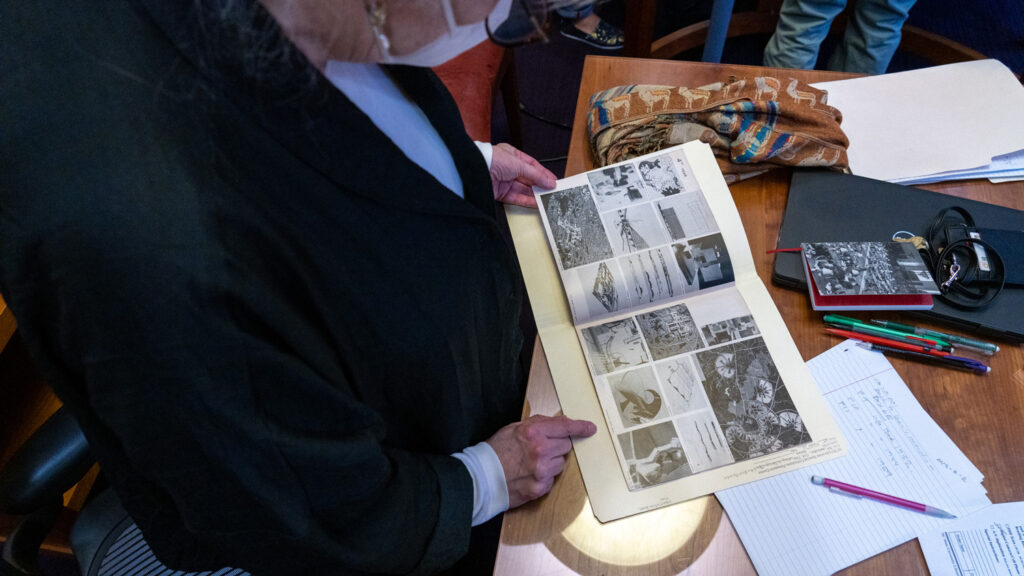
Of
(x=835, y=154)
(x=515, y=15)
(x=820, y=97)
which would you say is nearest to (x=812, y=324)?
(x=835, y=154)

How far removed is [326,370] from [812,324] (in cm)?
55

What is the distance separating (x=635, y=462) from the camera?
2.05ft

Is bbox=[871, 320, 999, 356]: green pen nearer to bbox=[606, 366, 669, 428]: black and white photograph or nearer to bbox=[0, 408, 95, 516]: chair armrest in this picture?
bbox=[606, 366, 669, 428]: black and white photograph

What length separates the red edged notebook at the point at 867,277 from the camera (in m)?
0.67

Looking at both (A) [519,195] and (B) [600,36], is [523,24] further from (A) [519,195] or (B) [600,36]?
(B) [600,36]

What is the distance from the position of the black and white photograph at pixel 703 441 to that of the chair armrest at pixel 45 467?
0.67 metres

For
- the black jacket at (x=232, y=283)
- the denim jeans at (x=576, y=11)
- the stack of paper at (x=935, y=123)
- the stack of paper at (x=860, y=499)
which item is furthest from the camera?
the stack of paper at (x=935, y=123)

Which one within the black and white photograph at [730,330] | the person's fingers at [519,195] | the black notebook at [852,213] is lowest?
the black and white photograph at [730,330]

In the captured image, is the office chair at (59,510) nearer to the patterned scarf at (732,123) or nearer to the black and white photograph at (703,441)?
the black and white photograph at (703,441)

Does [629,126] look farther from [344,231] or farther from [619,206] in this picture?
[344,231]

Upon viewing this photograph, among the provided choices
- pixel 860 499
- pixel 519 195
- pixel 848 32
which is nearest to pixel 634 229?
pixel 519 195

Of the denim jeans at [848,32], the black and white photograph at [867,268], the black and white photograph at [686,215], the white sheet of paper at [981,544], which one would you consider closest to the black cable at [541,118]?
the denim jeans at [848,32]

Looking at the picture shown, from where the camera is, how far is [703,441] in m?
0.63

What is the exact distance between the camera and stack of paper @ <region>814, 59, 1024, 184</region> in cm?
80
